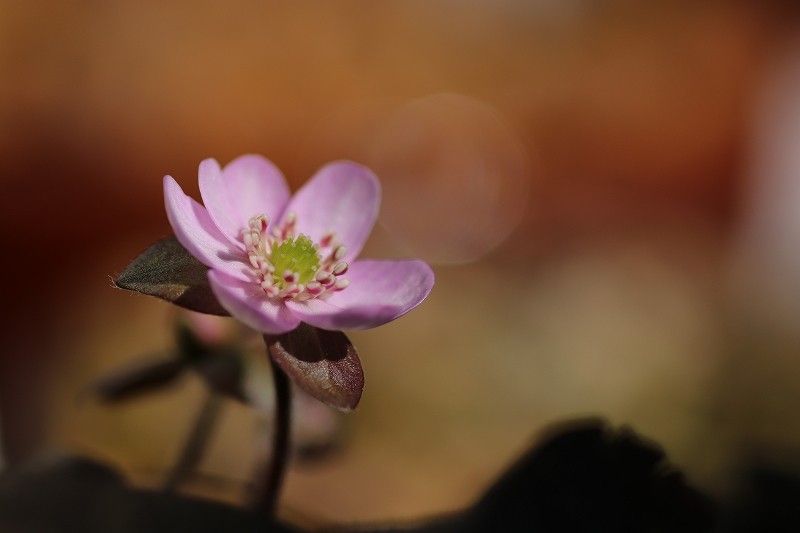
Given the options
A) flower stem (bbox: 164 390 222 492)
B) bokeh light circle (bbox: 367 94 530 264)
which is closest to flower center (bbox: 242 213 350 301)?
flower stem (bbox: 164 390 222 492)

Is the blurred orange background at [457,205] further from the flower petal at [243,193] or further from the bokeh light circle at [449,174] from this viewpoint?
the flower petal at [243,193]

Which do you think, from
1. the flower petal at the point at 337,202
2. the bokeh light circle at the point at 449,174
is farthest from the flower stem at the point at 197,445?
the bokeh light circle at the point at 449,174

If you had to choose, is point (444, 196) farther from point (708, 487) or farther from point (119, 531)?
point (119, 531)

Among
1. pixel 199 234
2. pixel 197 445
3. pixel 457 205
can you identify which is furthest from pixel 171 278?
pixel 457 205

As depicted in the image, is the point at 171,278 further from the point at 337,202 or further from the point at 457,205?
the point at 457,205

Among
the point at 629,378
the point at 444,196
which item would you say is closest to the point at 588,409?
the point at 629,378

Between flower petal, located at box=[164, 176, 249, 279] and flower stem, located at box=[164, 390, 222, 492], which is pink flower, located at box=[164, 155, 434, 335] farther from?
flower stem, located at box=[164, 390, 222, 492]
